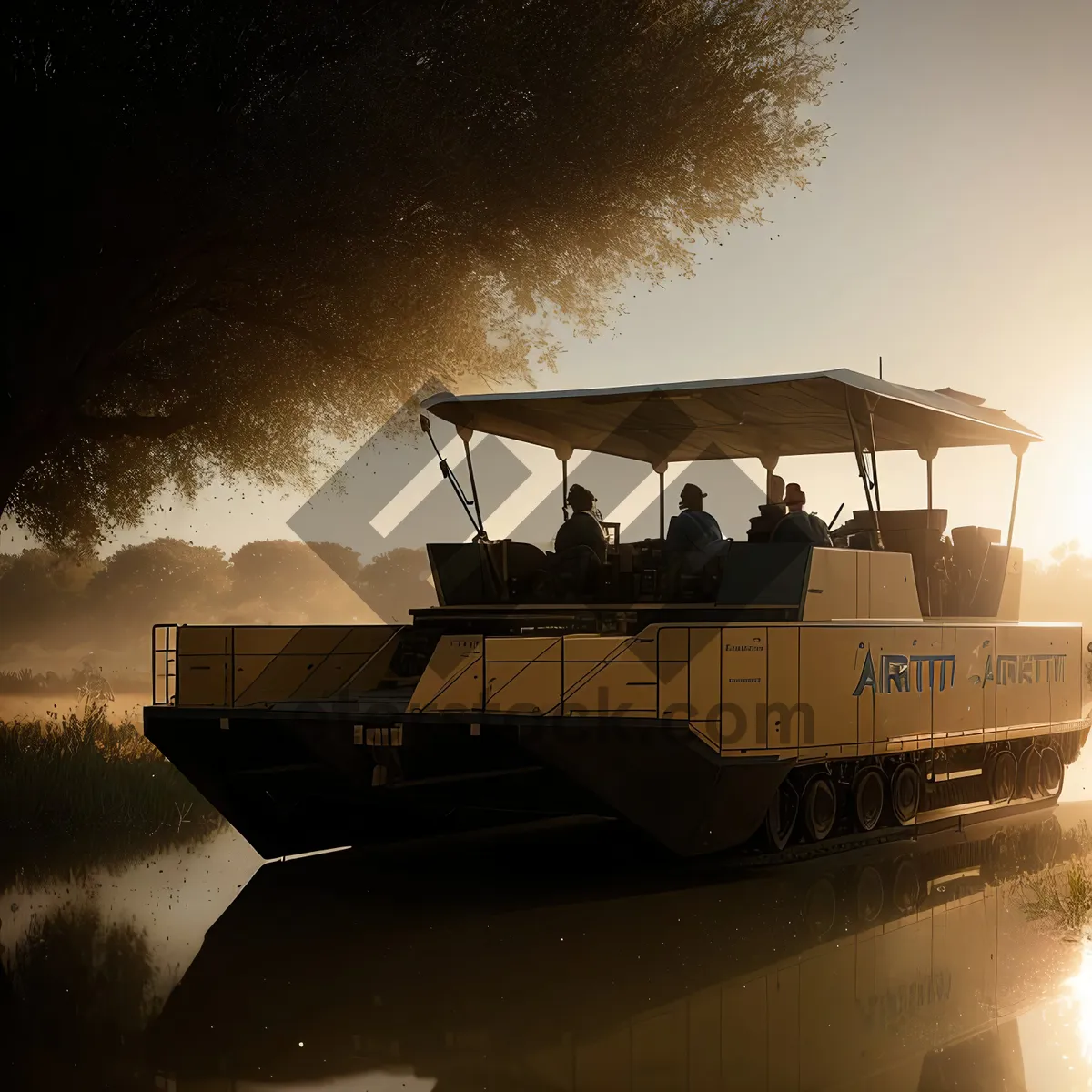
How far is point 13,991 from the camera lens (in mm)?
7840

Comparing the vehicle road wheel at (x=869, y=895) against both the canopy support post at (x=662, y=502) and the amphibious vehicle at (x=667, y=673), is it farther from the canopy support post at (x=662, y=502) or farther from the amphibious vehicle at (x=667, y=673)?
the canopy support post at (x=662, y=502)

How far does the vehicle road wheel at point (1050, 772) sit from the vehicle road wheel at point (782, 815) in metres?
5.66

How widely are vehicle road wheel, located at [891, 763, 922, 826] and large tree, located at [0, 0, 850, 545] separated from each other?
8.05m

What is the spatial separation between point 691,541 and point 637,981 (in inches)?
203

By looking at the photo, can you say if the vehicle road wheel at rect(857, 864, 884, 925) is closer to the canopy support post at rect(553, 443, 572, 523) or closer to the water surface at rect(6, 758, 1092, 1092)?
the water surface at rect(6, 758, 1092, 1092)

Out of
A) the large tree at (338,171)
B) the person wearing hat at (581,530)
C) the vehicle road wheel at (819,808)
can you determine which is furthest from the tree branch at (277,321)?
the vehicle road wheel at (819,808)

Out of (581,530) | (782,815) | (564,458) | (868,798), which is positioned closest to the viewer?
(782,815)

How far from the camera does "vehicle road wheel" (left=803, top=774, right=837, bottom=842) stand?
12.0m

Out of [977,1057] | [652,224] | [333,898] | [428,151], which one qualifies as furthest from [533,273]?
[977,1057]

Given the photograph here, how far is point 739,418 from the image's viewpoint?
14070mm

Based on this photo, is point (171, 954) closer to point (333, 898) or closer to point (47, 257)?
point (333, 898)

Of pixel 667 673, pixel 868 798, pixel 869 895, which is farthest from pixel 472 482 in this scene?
pixel 869 895

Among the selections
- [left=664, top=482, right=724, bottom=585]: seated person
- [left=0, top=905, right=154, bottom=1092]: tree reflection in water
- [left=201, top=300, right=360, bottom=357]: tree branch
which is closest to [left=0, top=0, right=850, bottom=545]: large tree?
[left=201, top=300, right=360, bottom=357]: tree branch

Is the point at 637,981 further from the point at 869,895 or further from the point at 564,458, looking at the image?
the point at 564,458
